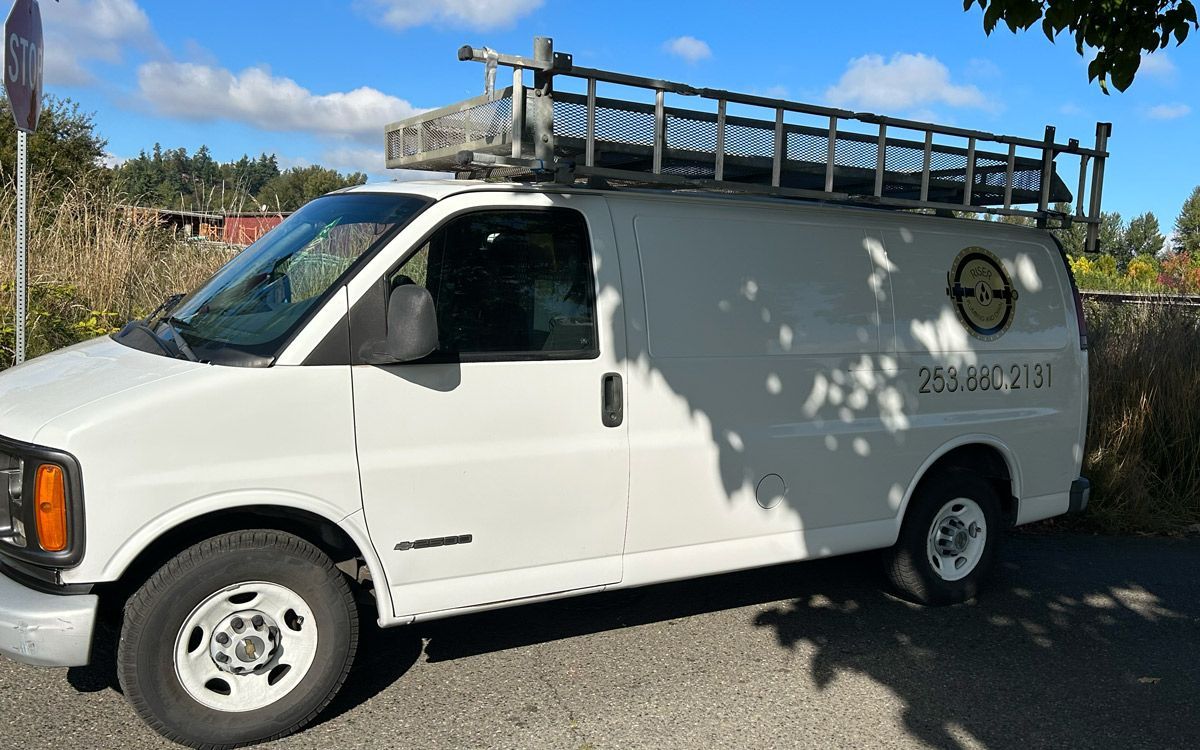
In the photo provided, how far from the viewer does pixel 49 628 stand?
3406mm

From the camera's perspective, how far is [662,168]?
471cm

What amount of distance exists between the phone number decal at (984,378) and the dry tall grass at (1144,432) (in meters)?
2.69

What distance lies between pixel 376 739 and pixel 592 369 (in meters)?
1.69

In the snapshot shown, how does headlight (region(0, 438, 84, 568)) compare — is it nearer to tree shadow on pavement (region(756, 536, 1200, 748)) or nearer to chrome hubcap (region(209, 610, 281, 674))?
chrome hubcap (region(209, 610, 281, 674))

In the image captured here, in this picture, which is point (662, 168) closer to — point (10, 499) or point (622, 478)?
point (622, 478)

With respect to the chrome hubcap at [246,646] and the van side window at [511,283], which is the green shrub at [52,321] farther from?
the van side window at [511,283]

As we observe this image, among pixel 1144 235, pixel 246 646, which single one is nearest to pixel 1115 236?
pixel 1144 235

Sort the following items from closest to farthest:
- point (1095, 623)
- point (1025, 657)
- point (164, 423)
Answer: point (164, 423) → point (1025, 657) → point (1095, 623)

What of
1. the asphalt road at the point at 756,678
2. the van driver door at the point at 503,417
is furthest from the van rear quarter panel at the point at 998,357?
the van driver door at the point at 503,417

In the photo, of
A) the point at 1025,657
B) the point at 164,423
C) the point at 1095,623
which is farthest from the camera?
the point at 1095,623

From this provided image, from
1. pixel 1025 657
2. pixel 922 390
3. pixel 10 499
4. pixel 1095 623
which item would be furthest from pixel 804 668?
pixel 10 499

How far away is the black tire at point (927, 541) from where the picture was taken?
18.0ft

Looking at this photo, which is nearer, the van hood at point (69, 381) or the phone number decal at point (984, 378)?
the van hood at point (69, 381)

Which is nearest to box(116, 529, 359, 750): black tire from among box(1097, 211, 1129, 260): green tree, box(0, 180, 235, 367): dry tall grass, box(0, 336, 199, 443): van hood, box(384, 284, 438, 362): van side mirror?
box(0, 336, 199, 443): van hood
